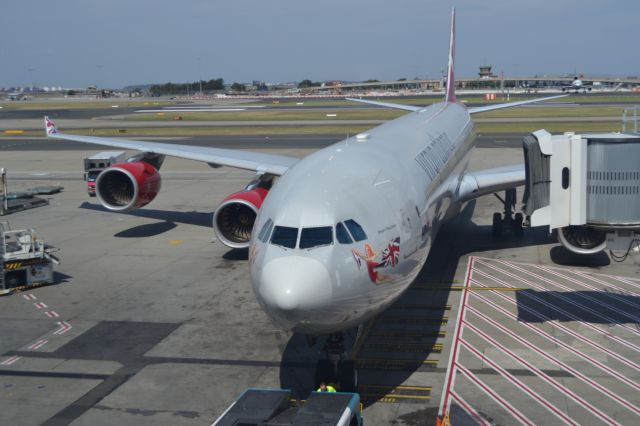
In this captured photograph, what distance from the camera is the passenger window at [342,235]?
11.3 meters

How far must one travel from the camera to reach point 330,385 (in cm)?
1244

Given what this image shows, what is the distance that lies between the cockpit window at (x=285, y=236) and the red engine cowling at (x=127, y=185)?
1574 centimetres

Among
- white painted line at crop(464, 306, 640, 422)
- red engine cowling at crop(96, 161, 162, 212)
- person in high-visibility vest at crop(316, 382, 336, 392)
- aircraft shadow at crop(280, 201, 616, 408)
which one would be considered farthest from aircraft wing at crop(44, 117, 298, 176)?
person in high-visibility vest at crop(316, 382, 336, 392)

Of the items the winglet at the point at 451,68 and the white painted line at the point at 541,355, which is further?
the winglet at the point at 451,68

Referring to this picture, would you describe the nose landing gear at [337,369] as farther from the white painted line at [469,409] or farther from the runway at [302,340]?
the white painted line at [469,409]

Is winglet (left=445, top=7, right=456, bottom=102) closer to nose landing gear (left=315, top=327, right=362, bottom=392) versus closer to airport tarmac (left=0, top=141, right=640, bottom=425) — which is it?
airport tarmac (left=0, top=141, right=640, bottom=425)

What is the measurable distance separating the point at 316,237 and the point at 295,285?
39.2 inches

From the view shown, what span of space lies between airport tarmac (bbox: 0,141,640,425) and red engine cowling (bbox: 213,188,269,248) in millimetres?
1134

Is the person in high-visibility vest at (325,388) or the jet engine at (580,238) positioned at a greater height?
the jet engine at (580,238)

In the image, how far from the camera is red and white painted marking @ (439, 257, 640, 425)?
12812mm

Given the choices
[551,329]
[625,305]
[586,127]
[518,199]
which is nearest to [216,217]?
[551,329]

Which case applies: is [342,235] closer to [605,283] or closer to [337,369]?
[337,369]

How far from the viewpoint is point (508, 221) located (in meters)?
27.2

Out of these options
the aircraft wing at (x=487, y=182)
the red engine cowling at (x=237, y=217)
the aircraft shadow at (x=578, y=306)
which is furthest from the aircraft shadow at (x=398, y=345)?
the red engine cowling at (x=237, y=217)
